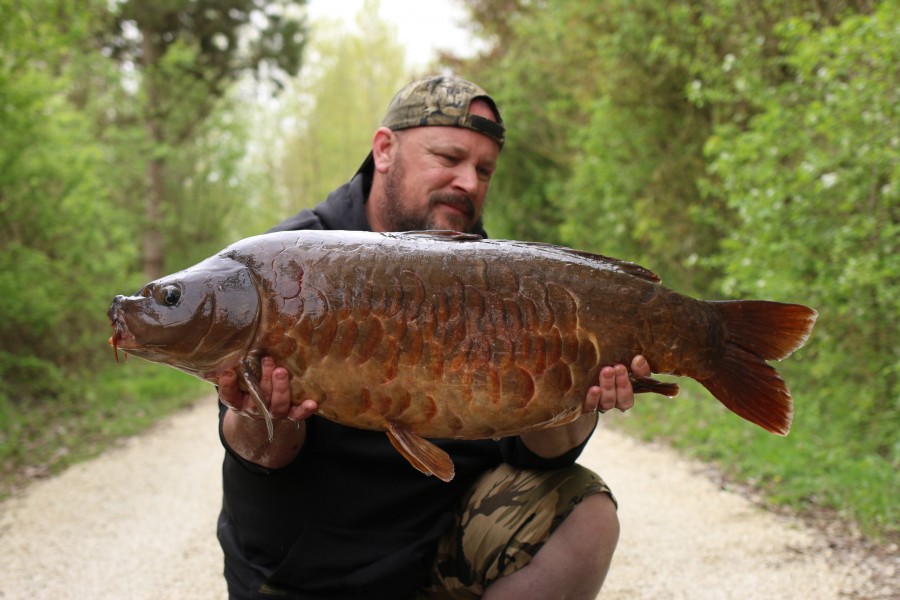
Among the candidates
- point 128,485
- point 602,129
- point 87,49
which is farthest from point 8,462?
point 87,49

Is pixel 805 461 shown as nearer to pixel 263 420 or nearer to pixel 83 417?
pixel 263 420

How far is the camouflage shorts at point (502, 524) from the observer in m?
2.17

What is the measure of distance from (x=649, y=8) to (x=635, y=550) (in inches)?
230

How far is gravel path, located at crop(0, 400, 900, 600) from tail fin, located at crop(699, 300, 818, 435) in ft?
4.66

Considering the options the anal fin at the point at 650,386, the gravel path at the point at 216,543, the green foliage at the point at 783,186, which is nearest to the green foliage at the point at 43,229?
the gravel path at the point at 216,543

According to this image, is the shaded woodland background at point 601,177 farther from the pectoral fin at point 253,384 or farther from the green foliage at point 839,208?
the pectoral fin at point 253,384

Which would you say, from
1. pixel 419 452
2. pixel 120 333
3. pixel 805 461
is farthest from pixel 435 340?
pixel 805 461

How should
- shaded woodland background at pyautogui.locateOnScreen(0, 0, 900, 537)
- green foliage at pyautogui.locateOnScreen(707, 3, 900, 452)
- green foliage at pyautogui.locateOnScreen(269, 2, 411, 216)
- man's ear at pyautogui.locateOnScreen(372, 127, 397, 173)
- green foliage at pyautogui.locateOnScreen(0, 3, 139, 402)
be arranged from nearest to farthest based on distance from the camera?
man's ear at pyautogui.locateOnScreen(372, 127, 397, 173), green foliage at pyautogui.locateOnScreen(707, 3, 900, 452), shaded woodland background at pyautogui.locateOnScreen(0, 0, 900, 537), green foliage at pyautogui.locateOnScreen(0, 3, 139, 402), green foliage at pyautogui.locateOnScreen(269, 2, 411, 216)

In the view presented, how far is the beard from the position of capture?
8.54 ft

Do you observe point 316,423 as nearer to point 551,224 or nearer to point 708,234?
point 708,234

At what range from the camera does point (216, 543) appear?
3840mm

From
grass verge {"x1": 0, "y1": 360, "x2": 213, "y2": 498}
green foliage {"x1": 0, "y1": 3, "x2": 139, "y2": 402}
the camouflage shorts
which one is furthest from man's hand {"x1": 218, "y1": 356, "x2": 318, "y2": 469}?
green foliage {"x1": 0, "y1": 3, "x2": 139, "y2": 402}

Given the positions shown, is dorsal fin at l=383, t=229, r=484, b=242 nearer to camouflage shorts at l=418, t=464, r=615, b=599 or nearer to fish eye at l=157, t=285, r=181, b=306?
fish eye at l=157, t=285, r=181, b=306

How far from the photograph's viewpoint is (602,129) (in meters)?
8.80
